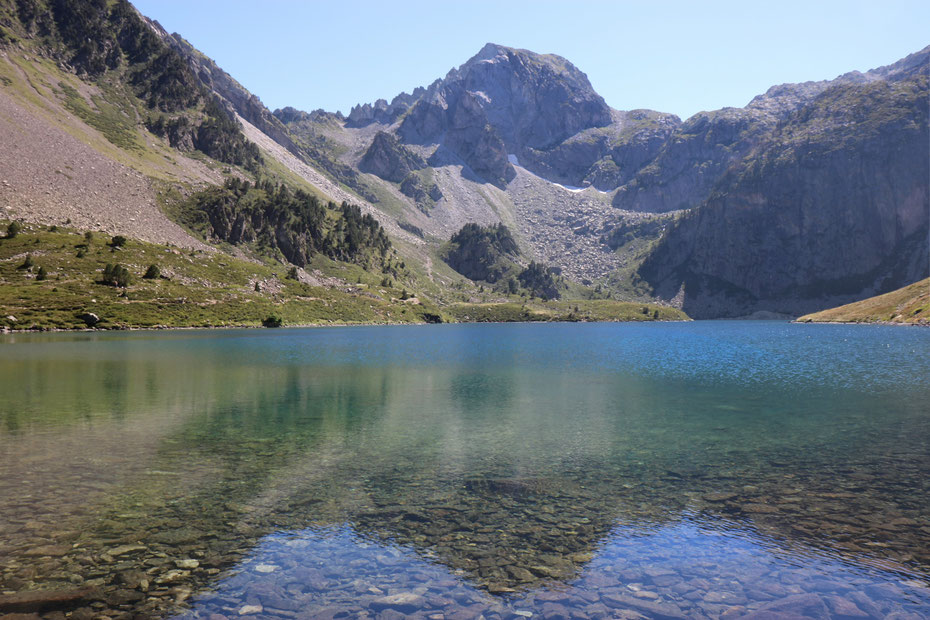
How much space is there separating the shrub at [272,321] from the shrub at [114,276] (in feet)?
136

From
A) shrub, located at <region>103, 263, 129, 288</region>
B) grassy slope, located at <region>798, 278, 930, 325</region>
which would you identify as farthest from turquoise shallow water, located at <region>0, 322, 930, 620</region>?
grassy slope, located at <region>798, 278, 930, 325</region>

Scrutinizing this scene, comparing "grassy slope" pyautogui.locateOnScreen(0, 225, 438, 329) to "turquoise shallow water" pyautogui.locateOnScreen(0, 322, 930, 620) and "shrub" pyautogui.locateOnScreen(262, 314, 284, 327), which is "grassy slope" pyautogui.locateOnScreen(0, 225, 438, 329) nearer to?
"shrub" pyautogui.locateOnScreen(262, 314, 284, 327)

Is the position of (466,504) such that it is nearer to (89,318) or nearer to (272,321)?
(89,318)

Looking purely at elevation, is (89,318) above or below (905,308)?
below

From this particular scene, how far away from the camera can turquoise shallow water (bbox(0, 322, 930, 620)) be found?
13227 mm

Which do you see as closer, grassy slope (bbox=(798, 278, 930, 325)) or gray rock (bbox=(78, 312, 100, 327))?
gray rock (bbox=(78, 312, 100, 327))

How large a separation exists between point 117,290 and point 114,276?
4.11m

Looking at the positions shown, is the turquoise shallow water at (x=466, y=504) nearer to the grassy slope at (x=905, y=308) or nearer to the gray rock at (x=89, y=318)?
the gray rock at (x=89, y=318)

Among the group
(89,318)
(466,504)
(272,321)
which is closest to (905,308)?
(272,321)

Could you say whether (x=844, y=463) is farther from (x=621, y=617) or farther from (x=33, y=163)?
(x=33, y=163)

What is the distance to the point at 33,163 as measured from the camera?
184 metres

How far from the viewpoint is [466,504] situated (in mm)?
19422

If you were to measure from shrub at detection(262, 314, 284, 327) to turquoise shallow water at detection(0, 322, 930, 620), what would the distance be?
13531cm

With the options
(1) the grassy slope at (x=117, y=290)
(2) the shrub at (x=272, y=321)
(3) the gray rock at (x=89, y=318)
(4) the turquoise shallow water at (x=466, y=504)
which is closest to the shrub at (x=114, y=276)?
(1) the grassy slope at (x=117, y=290)
